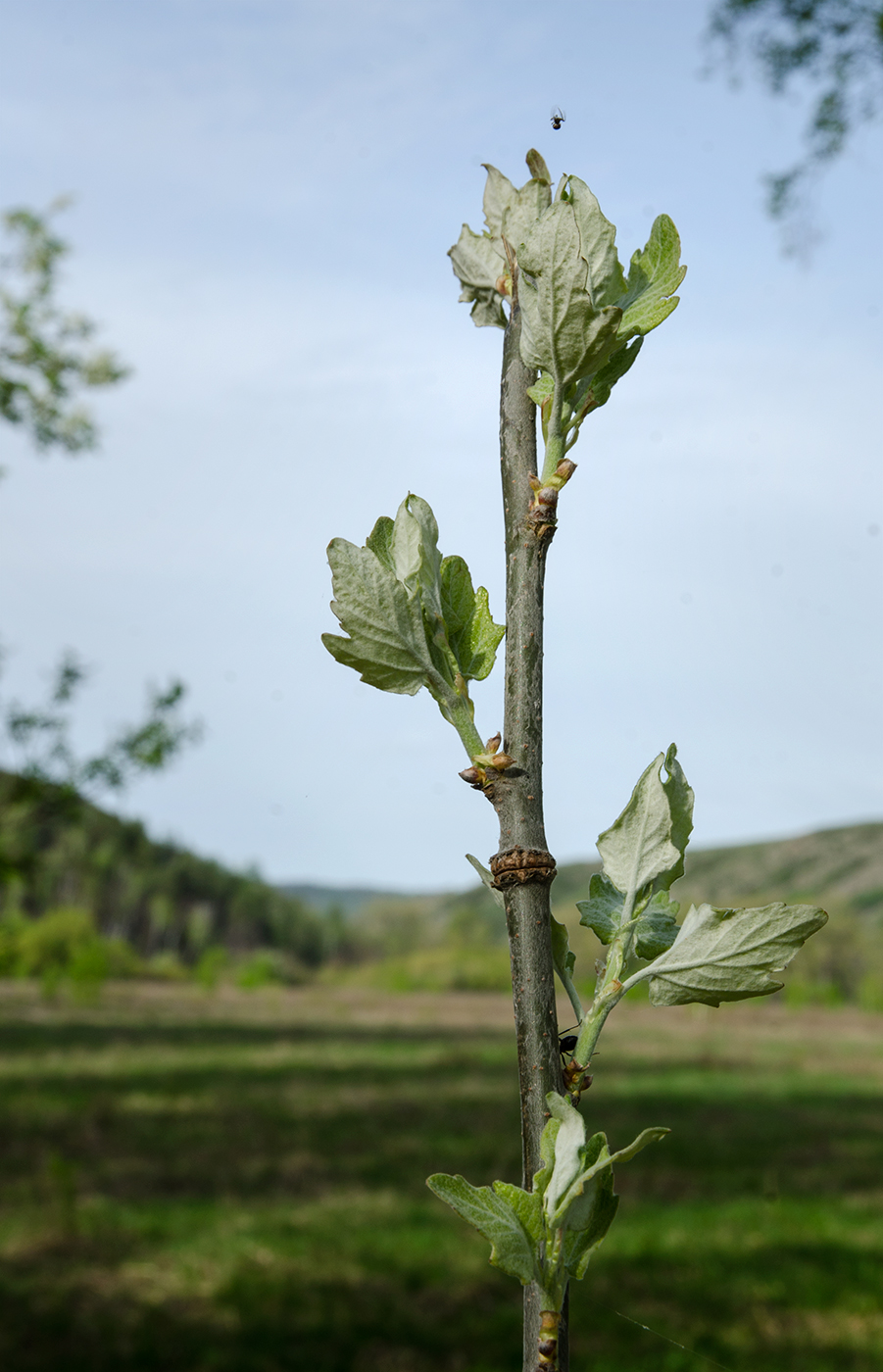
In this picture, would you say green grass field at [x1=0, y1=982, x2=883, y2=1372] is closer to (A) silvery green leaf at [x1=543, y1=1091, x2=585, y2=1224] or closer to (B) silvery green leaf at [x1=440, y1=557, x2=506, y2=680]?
(A) silvery green leaf at [x1=543, y1=1091, x2=585, y2=1224]

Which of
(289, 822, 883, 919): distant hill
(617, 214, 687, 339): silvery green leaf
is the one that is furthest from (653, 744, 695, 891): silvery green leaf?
(289, 822, 883, 919): distant hill

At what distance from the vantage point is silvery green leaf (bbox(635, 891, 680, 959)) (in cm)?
49

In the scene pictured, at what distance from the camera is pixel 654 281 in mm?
499

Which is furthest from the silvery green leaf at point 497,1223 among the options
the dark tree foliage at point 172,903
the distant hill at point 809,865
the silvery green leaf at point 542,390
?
the distant hill at point 809,865

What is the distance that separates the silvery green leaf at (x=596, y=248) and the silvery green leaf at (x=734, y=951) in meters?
0.29

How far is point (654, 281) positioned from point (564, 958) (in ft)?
1.10

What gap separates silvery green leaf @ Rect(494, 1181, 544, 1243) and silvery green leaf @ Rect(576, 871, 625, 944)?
0.13m

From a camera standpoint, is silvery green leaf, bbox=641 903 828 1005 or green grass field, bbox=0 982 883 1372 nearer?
silvery green leaf, bbox=641 903 828 1005

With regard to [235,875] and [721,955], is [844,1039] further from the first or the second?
[235,875]

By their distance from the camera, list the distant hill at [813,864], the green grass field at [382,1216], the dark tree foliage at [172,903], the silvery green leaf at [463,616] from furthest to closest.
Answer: the distant hill at [813,864] < the dark tree foliage at [172,903] < the green grass field at [382,1216] < the silvery green leaf at [463,616]

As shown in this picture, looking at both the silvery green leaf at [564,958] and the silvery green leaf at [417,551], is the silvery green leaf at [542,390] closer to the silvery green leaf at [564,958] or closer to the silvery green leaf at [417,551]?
the silvery green leaf at [417,551]

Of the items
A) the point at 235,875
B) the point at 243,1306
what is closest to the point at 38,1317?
the point at 243,1306

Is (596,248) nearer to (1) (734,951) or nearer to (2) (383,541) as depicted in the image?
(2) (383,541)

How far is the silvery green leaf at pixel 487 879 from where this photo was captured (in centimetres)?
45
